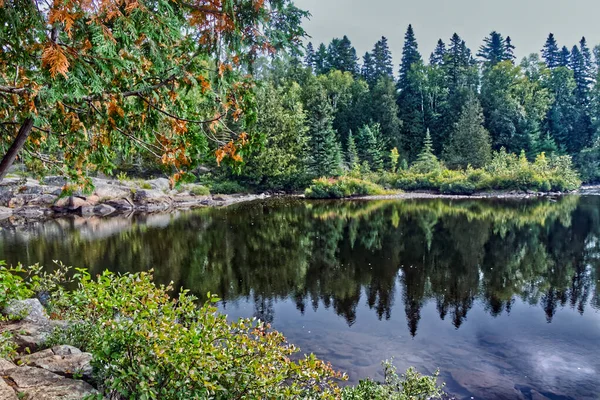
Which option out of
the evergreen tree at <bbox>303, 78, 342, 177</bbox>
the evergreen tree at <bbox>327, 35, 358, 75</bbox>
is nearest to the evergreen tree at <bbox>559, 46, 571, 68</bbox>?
the evergreen tree at <bbox>327, 35, 358, 75</bbox>

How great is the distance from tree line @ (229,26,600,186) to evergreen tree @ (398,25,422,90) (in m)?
0.15

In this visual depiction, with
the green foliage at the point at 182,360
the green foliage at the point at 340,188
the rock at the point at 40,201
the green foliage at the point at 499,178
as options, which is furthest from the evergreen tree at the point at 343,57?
the green foliage at the point at 182,360

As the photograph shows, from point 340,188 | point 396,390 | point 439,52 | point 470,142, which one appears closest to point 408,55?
point 439,52

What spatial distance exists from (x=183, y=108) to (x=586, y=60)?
69.6 m

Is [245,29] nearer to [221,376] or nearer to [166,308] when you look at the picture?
[166,308]

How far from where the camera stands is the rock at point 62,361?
12.2 ft

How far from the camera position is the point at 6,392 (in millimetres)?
3207

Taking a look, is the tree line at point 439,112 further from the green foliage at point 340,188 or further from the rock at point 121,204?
the rock at point 121,204

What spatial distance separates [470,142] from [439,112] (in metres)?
10.7

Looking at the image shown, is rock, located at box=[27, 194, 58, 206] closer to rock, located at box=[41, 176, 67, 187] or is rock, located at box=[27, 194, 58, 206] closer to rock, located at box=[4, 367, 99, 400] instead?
rock, located at box=[41, 176, 67, 187]

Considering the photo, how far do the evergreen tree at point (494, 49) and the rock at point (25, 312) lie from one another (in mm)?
65193

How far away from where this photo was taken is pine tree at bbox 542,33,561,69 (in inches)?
2383

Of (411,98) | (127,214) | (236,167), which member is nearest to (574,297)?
(236,167)

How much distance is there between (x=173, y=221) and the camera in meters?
23.2
